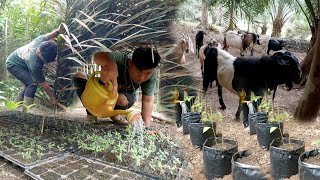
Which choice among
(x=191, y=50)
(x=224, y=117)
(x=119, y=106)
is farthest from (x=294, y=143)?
(x=119, y=106)

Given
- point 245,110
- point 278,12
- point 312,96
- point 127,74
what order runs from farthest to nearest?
point 278,12 < point 312,96 < point 245,110 < point 127,74

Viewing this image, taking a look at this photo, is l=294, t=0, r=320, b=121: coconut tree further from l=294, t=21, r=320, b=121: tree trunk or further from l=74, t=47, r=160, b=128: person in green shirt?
l=74, t=47, r=160, b=128: person in green shirt

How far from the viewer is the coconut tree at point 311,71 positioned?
1553 mm

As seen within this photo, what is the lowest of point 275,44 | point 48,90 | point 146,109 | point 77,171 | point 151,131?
point 77,171

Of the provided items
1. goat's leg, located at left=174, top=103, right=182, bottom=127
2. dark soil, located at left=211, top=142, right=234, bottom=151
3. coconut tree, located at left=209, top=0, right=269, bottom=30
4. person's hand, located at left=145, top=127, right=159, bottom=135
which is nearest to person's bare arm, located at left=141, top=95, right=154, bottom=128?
person's hand, located at left=145, top=127, right=159, bottom=135

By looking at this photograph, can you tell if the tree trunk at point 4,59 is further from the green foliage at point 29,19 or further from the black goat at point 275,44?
the black goat at point 275,44

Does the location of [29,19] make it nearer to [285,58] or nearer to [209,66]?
[209,66]

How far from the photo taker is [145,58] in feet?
4.16

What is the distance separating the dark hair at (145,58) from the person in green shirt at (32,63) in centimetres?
32

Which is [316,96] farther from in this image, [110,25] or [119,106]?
[110,25]

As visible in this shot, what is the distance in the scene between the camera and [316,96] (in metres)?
1.65

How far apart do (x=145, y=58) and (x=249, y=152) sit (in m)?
0.64

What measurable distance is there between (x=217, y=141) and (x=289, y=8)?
950mm

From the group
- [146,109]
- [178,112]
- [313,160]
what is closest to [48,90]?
[146,109]
